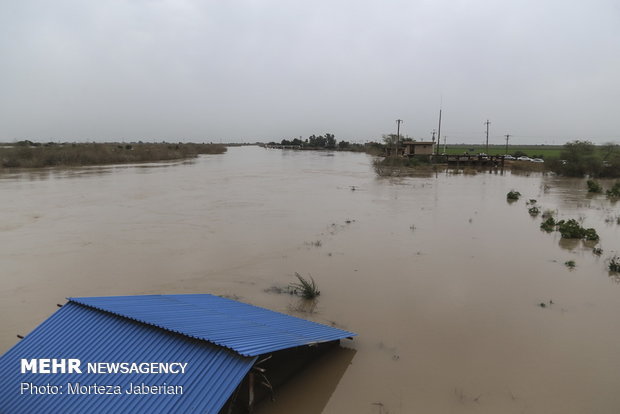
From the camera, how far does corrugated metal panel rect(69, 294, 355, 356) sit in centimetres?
400

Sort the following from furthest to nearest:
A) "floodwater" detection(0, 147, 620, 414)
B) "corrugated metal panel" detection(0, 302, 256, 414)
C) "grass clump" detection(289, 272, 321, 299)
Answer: "grass clump" detection(289, 272, 321, 299)
"floodwater" detection(0, 147, 620, 414)
"corrugated metal panel" detection(0, 302, 256, 414)

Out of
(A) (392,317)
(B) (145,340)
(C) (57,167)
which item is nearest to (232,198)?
(A) (392,317)

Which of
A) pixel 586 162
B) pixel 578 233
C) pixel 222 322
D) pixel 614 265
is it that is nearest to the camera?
pixel 222 322

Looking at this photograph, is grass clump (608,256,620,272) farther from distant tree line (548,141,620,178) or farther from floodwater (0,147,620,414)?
distant tree line (548,141,620,178)

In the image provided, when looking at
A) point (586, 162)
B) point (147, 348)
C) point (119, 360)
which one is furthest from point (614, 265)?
point (586, 162)

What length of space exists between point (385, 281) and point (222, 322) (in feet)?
14.0

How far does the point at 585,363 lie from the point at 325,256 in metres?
5.59

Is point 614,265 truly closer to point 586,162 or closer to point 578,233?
point 578,233

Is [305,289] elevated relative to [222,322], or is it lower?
lower

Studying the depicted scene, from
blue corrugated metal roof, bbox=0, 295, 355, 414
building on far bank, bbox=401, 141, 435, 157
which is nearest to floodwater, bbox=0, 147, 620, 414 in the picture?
blue corrugated metal roof, bbox=0, 295, 355, 414

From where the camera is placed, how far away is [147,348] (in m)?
3.90

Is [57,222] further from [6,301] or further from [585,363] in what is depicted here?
[585,363]

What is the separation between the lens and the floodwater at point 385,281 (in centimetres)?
466

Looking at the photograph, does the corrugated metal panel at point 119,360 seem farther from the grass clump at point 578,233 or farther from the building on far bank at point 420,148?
the building on far bank at point 420,148
